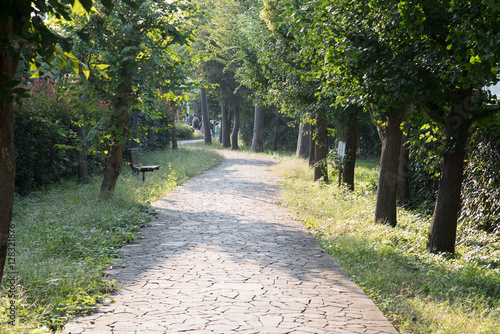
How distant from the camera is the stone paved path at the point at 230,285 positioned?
467cm

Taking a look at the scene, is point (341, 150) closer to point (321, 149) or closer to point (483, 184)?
point (321, 149)

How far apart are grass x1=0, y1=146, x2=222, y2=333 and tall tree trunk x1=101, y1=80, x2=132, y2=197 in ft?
1.38

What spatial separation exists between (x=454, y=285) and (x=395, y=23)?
4121mm

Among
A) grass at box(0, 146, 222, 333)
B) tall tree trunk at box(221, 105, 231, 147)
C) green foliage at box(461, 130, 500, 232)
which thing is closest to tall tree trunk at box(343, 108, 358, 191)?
green foliage at box(461, 130, 500, 232)

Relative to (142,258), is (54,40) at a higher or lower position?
higher

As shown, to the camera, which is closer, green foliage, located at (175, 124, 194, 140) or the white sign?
the white sign

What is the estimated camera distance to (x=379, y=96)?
307 inches

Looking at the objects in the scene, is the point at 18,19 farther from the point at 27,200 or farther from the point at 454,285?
the point at 27,200

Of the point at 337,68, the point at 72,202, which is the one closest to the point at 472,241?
the point at 337,68

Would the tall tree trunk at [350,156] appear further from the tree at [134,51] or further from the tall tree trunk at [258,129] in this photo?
the tall tree trunk at [258,129]

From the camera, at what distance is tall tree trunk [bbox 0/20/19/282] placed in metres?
2.62

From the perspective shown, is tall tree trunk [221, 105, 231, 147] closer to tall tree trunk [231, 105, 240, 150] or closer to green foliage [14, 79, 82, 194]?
tall tree trunk [231, 105, 240, 150]

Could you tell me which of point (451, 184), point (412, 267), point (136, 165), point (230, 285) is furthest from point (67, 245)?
point (136, 165)

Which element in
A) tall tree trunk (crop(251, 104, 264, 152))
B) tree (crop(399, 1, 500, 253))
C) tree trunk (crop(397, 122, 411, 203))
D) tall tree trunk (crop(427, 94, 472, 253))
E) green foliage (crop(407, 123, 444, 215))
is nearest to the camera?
tree (crop(399, 1, 500, 253))
